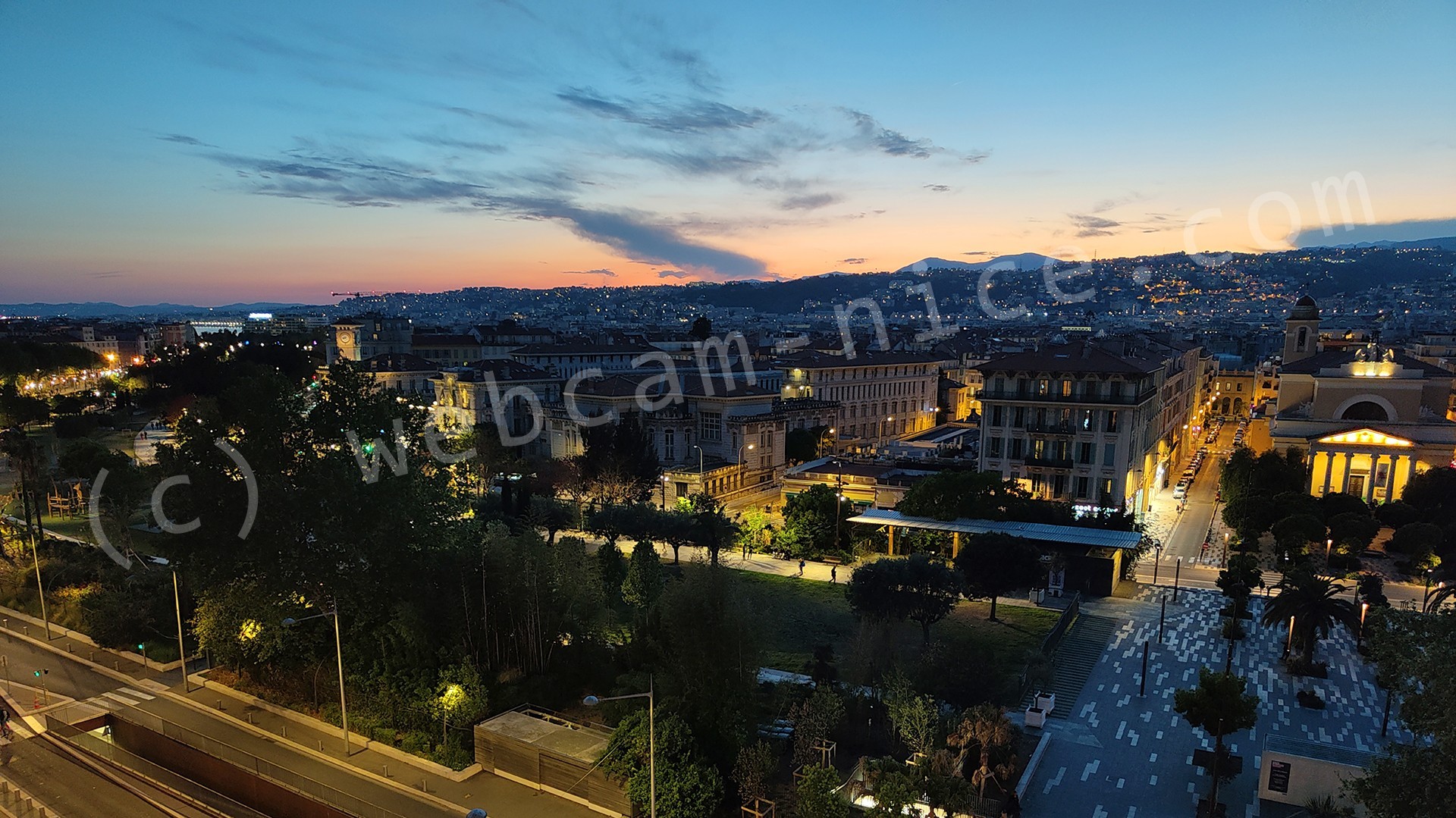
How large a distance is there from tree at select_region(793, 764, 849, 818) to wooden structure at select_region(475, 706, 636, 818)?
4.55m

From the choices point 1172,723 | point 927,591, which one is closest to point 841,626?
point 927,591

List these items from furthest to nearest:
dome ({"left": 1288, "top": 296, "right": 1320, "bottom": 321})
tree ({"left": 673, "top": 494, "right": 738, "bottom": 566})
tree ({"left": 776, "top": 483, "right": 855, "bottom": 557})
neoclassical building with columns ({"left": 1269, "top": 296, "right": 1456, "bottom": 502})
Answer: dome ({"left": 1288, "top": 296, "right": 1320, "bottom": 321}) → neoclassical building with columns ({"left": 1269, "top": 296, "right": 1456, "bottom": 502}) → tree ({"left": 776, "top": 483, "right": 855, "bottom": 557}) → tree ({"left": 673, "top": 494, "right": 738, "bottom": 566})

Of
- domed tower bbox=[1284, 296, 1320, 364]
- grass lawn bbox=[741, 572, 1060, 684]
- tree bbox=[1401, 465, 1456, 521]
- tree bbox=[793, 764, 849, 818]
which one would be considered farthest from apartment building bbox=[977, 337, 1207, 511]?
tree bbox=[793, 764, 849, 818]

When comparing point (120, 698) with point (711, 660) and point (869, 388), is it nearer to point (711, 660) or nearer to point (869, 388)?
point (711, 660)

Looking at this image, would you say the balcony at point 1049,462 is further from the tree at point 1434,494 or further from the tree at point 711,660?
the tree at point 711,660

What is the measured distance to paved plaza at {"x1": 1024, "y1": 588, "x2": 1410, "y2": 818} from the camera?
65.2 ft

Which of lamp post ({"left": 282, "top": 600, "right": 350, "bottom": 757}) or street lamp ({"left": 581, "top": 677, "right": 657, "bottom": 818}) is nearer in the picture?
street lamp ({"left": 581, "top": 677, "right": 657, "bottom": 818})

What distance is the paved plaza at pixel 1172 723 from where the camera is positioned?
19.9 m

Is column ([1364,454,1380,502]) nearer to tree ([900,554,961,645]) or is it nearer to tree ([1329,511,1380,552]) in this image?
tree ([1329,511,1380,552])

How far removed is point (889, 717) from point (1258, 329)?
160803 millimetres

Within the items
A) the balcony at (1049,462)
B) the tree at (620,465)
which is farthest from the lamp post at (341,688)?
the balcony at (1049,462)

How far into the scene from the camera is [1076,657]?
29250 mm

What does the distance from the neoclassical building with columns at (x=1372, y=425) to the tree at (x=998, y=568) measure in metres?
29.0

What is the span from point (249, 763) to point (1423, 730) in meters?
26.1
